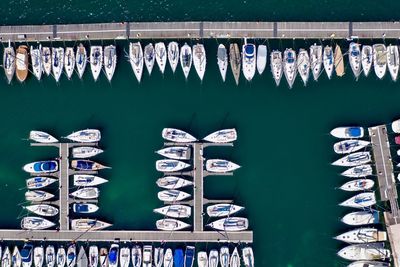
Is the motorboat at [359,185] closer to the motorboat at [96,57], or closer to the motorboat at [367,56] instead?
the motorboat at [367,56]

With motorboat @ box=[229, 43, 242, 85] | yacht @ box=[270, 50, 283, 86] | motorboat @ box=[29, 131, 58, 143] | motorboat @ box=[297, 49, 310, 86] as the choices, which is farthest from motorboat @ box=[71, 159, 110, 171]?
motorboat @ box=[297, 49, 310, 86]

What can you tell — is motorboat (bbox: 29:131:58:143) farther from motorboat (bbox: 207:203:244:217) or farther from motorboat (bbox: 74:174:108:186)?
motorboat (bbox: 207:203:244:217)

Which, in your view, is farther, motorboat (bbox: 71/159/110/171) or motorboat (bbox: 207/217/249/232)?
motorboat (bbox: 71/159/110/171)

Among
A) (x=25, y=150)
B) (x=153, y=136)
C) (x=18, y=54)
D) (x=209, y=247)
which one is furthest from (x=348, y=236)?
(x=18, y=54)

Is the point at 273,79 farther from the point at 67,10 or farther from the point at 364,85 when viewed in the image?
the point at 67,10

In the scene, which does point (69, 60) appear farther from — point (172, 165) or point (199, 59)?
point (172, 165)

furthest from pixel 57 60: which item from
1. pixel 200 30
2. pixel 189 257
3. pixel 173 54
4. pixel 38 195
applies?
pixel 189 257

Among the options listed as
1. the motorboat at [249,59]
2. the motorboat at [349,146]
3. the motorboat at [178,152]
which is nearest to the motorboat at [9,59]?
the motorboat at [178,152]
